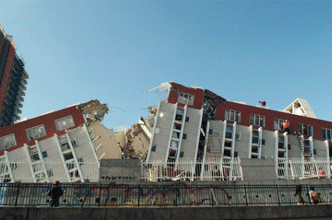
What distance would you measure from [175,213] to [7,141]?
100 feet

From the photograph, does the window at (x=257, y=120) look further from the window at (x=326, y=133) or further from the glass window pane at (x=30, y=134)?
the glass window pane at (x=30, y=134)

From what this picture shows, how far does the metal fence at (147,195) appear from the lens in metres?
15.8

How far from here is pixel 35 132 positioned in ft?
129

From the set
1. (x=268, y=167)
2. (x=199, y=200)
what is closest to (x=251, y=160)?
(x=268, y=167)

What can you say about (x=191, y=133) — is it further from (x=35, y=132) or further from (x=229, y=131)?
(x=35, y=132)

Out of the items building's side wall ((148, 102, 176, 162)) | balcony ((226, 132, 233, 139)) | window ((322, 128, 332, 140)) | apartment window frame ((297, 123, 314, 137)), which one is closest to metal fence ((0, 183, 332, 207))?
building's side wall ((148, 102, 176, 162))

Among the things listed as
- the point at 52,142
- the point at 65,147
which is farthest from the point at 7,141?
the point at 65,147

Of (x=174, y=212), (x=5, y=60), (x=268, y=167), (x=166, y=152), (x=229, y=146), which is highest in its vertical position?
(x=5, y=60)

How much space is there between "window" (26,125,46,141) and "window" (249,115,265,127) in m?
26.4

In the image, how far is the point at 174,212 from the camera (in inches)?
558

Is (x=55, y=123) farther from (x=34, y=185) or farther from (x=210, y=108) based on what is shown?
(x=34, y=185)

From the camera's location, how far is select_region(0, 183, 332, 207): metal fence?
624 inches

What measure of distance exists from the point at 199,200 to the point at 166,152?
70.3ft

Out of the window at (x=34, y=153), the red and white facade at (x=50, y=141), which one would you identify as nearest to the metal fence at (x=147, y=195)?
the red and white facade at (x=50, y=141)
